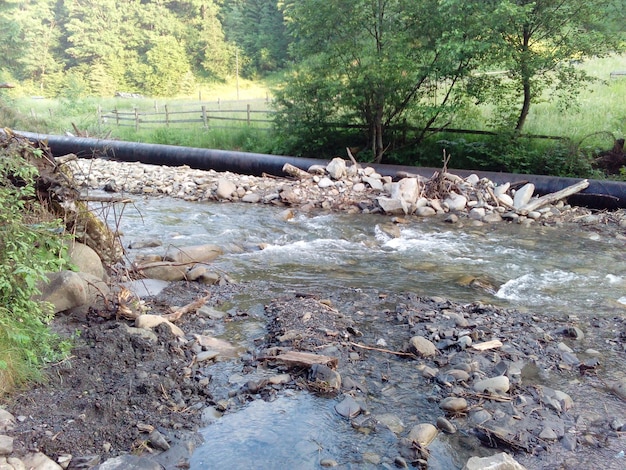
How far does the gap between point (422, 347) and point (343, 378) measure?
85 centimetres

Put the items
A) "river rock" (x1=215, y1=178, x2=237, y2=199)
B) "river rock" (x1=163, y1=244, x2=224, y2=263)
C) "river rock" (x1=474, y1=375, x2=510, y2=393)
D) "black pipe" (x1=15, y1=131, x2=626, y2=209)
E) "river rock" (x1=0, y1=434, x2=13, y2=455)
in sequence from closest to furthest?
1. "river rock" (x1=0, y1=434, x2=13, y2=455)
2. "river rock" (x1=474, y1=375, x2=510, y2=393)
3. "river rock" (x1=163, y1=244, x2=224, y2=263)
4. "black pipe" (x1=15, y1=131, x2=626, y2=209)
5. "river rock" (x1=215, y1=178, x2=237, y2=199)

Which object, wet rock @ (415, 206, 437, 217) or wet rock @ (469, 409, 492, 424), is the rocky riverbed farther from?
wet rock @ (415, 206, 437, 217)

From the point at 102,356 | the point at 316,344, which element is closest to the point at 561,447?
the point at 316,344

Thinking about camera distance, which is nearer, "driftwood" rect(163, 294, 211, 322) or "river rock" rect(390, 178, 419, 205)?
"driftwood" rect(163, 294, 211, 322)

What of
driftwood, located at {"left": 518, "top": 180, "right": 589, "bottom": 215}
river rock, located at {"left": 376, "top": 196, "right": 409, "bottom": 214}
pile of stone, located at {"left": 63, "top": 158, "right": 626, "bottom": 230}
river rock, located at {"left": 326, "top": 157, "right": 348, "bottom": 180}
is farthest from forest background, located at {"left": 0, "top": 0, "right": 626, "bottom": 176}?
river rock, located at {"left": 376, "top": 196, "right": 409, "bottom": 214}

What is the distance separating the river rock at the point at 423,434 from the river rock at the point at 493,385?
61 centimetres

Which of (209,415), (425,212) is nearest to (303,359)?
(209,415)

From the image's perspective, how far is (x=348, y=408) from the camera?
395 cm

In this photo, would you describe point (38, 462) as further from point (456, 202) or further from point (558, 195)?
point (558, 195)

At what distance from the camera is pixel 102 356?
4.14 meters

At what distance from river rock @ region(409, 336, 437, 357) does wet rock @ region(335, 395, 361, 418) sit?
0.96 metres

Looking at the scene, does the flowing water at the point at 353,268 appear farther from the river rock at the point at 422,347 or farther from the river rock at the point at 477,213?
the river rock at the point at 422,347

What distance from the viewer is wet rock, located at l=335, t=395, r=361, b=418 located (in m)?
3.90

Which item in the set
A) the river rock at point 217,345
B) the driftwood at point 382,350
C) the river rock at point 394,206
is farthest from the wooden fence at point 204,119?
the driftwood at point 382,350
